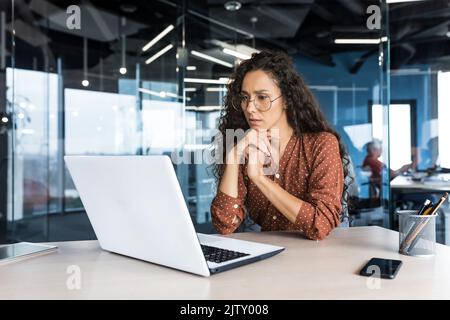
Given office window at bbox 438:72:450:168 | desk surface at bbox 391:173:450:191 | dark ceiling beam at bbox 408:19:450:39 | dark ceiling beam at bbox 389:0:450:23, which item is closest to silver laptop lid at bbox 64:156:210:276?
desk surface at bbox 391:173:450:191

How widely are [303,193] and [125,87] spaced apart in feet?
10.8

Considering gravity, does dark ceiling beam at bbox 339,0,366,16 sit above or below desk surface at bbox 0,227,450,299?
above

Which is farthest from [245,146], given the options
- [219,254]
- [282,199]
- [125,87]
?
[125,87]

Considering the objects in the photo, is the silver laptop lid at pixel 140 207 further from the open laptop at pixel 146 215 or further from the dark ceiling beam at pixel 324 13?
the dark ceiling beam at pixel 324 13

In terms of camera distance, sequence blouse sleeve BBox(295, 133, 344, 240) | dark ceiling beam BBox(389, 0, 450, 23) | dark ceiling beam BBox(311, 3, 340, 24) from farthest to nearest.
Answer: dark ceiling beam BBox(311, 3, 340, 24), dark ceiling beam BBox(389, 0, 450, 23), blouse sleeve BBox(295, 133, 344, 240)

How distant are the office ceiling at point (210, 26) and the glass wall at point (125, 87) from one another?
0.04 feet

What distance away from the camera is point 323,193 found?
128cm

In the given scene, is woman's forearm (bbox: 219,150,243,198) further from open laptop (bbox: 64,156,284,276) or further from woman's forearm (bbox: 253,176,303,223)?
open laptop (bbox: 64,156,284,276)

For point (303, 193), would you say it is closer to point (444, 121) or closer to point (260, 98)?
point (260, 98)

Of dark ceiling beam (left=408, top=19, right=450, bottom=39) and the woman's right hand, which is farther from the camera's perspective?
dark ceiling beam (left=408, top=19, right=450, bottom=39)

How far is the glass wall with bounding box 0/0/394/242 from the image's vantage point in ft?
13.3

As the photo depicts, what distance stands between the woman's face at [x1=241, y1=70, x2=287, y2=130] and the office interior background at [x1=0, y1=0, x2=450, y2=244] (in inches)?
88.3
